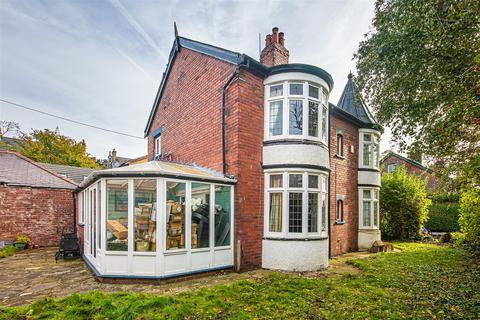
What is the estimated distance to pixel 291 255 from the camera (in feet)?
27.8

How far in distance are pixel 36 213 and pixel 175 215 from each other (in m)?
11.9

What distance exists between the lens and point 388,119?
6.94 meters

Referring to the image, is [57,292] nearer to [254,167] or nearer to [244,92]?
[254,167]

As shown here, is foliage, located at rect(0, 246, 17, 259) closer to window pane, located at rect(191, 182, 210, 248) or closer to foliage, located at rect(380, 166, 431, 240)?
window pane, located at rect(191, 182, 210, 248)

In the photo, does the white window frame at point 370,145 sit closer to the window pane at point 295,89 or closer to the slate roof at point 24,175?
the window pane at point 295,89

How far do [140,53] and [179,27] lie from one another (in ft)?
7.03

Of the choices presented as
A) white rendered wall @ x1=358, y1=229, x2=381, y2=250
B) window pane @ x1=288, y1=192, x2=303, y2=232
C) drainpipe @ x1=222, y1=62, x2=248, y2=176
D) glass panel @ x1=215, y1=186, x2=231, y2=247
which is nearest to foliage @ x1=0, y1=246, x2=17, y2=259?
glass panel @ x1=215, y1=186, x2=231, y2=247

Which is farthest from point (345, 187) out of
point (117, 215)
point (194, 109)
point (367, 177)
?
point (117, 215)

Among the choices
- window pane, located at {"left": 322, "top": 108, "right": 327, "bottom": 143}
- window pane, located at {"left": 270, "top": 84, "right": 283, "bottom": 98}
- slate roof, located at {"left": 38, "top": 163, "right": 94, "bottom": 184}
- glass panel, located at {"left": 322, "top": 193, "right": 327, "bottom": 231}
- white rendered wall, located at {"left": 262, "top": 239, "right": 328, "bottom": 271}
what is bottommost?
white rendered wall, located at {"left": 262, "top": 239, "right": 328, "bottom": 271}

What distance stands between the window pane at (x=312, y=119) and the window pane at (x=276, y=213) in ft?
8.03

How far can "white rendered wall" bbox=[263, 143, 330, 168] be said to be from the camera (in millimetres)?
8820

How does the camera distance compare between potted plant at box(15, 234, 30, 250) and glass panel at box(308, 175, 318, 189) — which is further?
potted plant at box(15, 234, 30, 250)

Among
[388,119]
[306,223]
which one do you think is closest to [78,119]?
[306,223]

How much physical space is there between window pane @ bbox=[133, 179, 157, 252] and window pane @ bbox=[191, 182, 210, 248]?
1.12 meters
